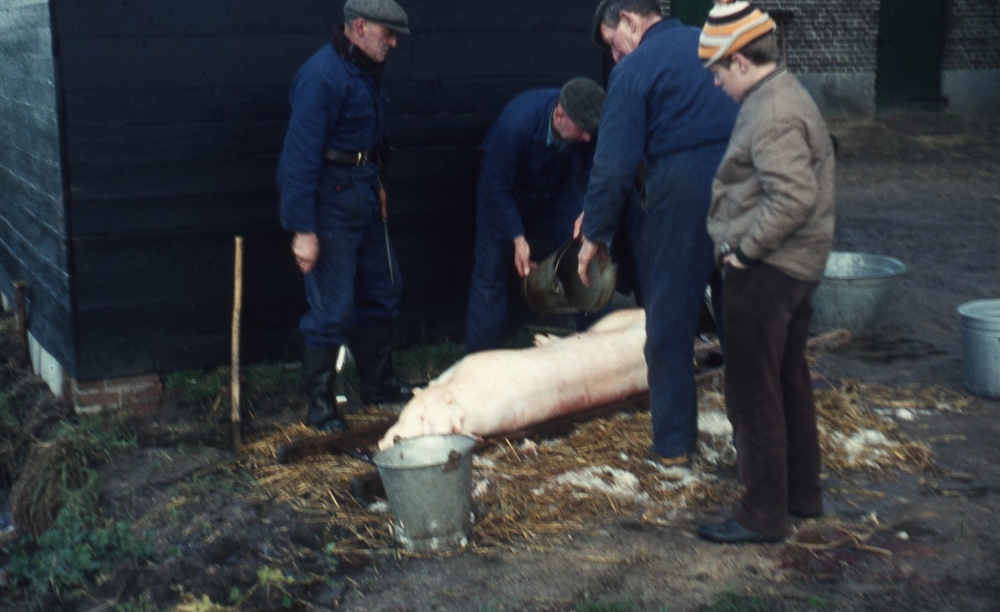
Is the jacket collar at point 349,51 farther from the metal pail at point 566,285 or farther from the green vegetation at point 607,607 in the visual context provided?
the green vegetation at point 607,607

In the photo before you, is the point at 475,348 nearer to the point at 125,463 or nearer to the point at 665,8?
the point at 125,463

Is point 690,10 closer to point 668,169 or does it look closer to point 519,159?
point 519,159

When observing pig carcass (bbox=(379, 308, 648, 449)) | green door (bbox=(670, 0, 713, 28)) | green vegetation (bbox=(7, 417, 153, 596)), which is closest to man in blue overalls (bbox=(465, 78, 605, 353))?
pig carcass (bbox=(379, 308, 648, 449))

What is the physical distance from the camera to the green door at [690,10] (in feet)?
56.5

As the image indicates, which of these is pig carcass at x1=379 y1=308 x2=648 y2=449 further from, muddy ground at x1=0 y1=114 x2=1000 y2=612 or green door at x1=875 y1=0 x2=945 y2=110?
green door at x1=875 y1=0 x2=945 y2=110

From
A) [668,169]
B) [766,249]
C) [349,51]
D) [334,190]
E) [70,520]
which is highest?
[349,51]

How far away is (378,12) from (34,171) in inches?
96.5

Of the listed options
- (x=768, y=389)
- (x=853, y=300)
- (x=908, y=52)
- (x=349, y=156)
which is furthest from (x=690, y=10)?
(x=768, y=389)

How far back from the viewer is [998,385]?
5508 millimetres

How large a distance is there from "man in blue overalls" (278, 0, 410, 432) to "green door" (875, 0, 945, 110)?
50.6 ft

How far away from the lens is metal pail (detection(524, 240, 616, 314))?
559 centimetres

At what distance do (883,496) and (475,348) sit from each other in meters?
2.65

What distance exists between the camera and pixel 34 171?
20.1 feet

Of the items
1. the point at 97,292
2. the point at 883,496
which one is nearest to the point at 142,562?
the point at 97,292
